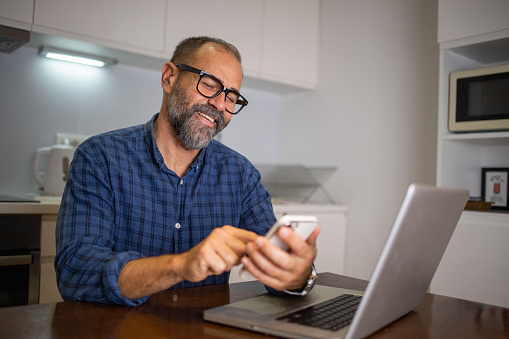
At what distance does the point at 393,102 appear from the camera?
2.69 metres

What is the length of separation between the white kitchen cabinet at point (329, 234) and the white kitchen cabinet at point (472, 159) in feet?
2.33

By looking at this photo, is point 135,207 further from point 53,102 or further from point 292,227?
point 53,102

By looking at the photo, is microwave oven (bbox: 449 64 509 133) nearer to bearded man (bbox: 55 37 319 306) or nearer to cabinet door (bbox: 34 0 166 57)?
bearded man (bbox: 55 37 319 306)

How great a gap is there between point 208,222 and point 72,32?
127cm

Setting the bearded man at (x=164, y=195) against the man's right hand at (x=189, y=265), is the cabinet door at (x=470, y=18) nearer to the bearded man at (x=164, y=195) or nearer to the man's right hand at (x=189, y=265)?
the bearded man at (x=164, y=195)

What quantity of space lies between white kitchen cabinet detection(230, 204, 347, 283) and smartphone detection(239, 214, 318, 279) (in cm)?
175

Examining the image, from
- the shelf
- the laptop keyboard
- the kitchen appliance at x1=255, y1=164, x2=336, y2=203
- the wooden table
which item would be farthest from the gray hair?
the kitchen appliance at x1=255, y1=164, x2=336, y2=203

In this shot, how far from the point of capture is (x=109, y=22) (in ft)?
7.40

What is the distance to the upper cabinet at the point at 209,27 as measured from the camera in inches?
85.3

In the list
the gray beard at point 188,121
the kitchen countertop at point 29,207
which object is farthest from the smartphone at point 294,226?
the kitchen countertop at point 29,207

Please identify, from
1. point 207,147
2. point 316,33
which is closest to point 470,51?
point 316,33

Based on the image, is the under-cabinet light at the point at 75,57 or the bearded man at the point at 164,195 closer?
the bearded man at the point at 164,195

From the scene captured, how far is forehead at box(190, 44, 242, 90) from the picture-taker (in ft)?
4.61

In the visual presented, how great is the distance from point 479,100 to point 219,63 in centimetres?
122
